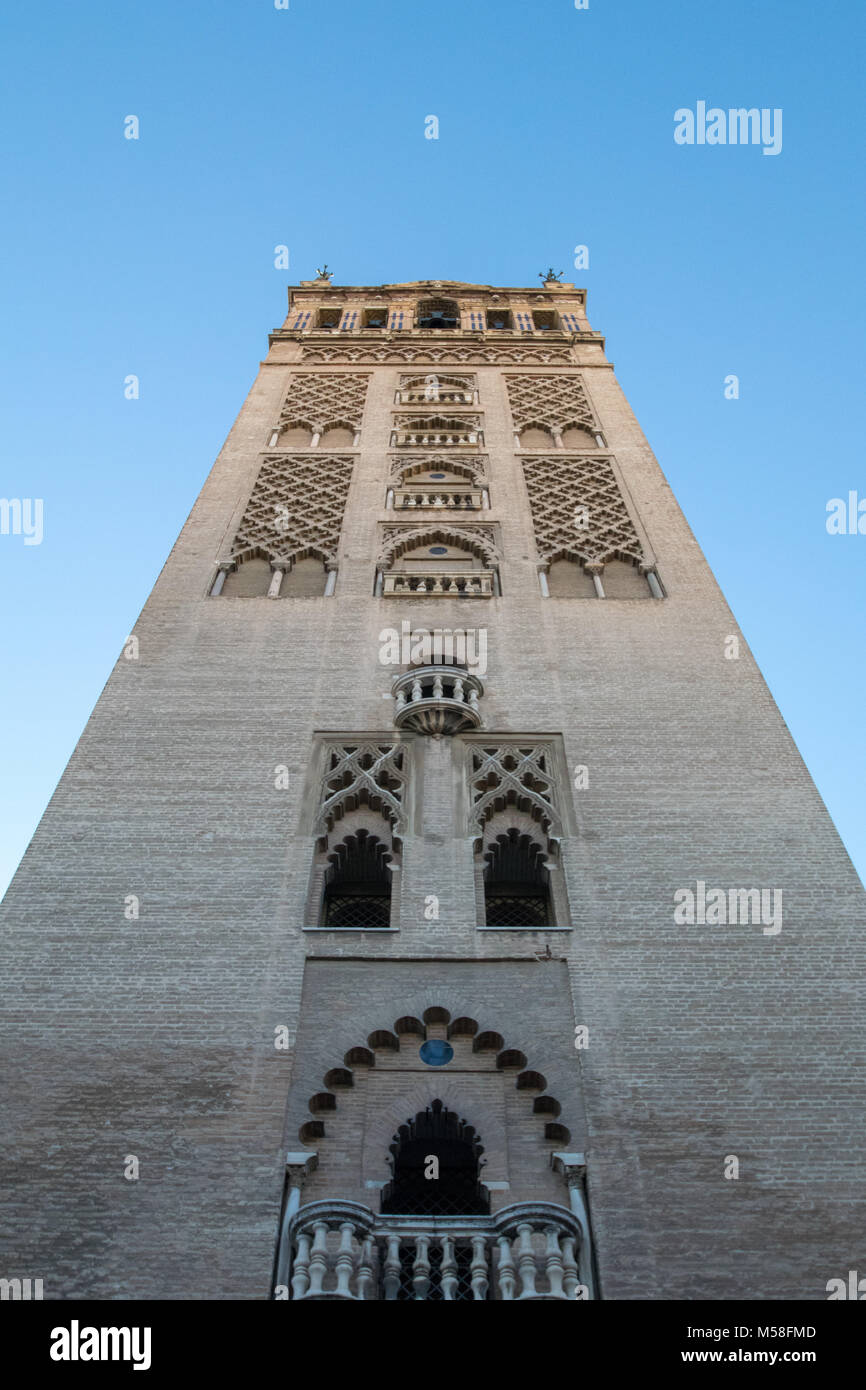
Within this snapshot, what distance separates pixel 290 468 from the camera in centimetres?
1587

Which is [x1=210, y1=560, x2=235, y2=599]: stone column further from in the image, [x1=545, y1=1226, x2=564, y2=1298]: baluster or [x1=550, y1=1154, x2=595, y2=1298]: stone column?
[x1=545, y1=1226, x2=564, y2=1298]: baluster

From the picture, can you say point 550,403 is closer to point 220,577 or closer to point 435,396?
point 435,396

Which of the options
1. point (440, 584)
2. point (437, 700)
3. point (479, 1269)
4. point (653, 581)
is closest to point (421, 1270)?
point (479, 1269)

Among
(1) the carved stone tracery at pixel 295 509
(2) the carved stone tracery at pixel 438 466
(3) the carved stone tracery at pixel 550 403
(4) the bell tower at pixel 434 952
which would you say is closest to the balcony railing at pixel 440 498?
(2) the carved stone tracery at pixel 438 466

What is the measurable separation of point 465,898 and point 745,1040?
1981mm

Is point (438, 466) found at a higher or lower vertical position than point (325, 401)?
lower

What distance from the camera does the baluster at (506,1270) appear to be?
6117 millimetres

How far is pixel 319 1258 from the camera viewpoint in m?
6.20

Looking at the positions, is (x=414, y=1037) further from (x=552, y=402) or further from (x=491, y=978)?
(x=552, y=402)

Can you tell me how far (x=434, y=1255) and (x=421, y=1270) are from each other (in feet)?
0.68

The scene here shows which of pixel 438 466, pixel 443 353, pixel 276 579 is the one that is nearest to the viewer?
pixel 276 579

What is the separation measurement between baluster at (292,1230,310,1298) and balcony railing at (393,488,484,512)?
9472mm

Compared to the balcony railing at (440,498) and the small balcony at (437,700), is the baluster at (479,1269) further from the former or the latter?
the balcony railing at (440,498)

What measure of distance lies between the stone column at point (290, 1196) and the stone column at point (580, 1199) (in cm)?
124
